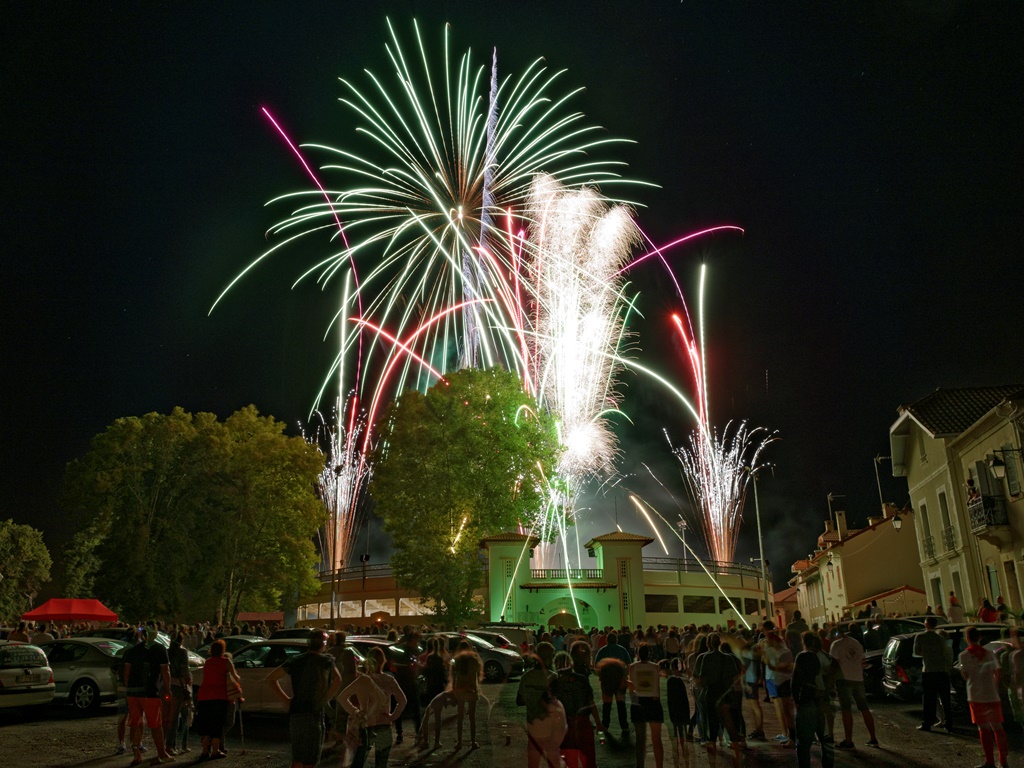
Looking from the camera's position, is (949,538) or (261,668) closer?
(261,668)

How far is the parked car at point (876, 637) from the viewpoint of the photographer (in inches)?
660

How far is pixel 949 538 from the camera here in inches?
1128

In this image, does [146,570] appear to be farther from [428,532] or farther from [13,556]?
[13,556]

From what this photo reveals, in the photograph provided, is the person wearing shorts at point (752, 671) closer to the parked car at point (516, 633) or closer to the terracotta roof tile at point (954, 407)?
the parked car at point (516, 633)

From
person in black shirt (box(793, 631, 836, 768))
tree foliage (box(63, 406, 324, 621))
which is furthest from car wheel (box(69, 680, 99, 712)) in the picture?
tree foliage (box(63, 406, 324, 621))

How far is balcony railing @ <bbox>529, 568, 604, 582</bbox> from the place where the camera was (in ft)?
134

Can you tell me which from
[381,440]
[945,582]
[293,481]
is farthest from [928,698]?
[293,481]

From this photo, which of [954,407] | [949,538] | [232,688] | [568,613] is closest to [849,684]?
[232,688]

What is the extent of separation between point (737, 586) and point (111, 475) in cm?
3694

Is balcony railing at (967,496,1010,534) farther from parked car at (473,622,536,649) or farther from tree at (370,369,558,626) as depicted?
tree at (370,369,558,626)

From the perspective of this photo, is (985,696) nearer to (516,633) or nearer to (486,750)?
(486,750)

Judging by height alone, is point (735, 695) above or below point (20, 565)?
below

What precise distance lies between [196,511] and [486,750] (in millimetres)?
27366

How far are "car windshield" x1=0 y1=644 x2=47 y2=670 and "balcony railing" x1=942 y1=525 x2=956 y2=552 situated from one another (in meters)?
27.0
